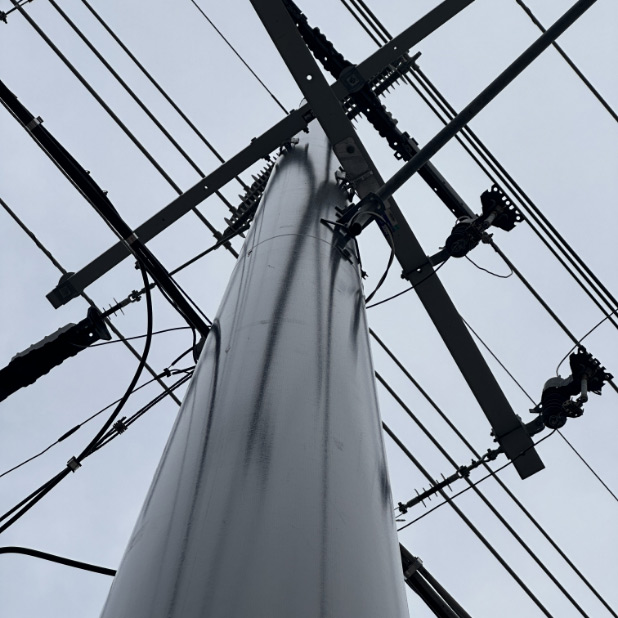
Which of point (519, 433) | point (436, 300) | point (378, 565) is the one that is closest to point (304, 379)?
point (378, 565)

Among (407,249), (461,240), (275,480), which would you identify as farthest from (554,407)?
(275,480)

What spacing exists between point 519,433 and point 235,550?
16.0ft

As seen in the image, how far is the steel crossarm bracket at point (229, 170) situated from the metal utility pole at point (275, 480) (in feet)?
10.8

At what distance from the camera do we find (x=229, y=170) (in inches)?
272

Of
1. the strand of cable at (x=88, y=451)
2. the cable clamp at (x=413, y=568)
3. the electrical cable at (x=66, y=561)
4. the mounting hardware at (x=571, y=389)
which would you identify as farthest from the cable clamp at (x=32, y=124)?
the cable clamp at (x=413, y=568)

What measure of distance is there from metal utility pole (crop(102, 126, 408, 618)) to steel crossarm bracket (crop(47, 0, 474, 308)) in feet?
10.8

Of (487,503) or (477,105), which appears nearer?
(477,105)

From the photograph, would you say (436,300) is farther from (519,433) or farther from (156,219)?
(156,219)

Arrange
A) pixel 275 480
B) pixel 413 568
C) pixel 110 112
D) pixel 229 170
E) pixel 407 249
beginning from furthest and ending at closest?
1. pixel 110 112
2. pixel 413 568
3. pixel 229 170
4. pixel 407 249
5. pixel 275 480

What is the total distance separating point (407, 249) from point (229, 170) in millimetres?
1868

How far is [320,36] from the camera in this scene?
7.57 metres

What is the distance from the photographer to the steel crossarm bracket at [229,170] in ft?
21.6

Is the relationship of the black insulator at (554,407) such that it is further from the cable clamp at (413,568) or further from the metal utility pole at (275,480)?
the metal utility pole at (275,480)

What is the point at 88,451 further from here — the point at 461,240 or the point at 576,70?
the point at 576,70
